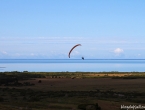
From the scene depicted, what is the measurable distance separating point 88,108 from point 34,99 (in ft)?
27.9

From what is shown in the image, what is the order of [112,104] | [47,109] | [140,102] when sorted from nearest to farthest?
1. [47,109]
2. [112,104]
3. [140,102]

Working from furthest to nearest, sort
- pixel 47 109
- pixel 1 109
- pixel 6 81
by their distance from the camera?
pixel 6 81, pixel 47 109, pixel 1 109

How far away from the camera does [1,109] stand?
72.3ft

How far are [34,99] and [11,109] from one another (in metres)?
8.95

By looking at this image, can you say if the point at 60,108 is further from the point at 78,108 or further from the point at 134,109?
the point at 134,109

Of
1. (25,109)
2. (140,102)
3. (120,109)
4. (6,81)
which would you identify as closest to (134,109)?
(120,109)

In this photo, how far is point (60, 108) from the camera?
84.4 ft

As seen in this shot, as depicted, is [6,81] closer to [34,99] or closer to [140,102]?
[34,99]

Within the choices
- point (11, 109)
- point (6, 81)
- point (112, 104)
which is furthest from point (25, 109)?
point (6, 81)

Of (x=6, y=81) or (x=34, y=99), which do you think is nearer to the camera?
(x=34, y=99)

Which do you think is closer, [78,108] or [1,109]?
[1,109]

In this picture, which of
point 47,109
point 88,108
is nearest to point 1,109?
point 47,109

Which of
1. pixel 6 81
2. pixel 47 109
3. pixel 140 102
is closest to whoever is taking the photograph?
pixel 47 109

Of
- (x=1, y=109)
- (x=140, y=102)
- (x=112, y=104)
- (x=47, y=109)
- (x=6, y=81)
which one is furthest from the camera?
(x=6, y=81)
